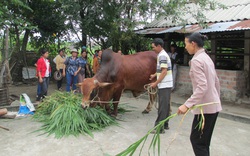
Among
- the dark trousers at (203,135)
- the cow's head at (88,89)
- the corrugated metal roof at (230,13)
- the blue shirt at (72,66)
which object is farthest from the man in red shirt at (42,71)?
the dark trousers at (203,135)

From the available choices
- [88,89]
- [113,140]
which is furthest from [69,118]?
[113,140]

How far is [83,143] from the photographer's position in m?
4.43

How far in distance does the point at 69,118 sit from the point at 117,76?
Answer: 54.9 inches

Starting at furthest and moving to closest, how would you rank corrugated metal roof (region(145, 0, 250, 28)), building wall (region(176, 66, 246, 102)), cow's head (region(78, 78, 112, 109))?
building wall (region(176, 66, 246, 102)), corrugated metal roof (region(145, 0, 250, 28)), cow's head (region(78, 78, 112, 109))

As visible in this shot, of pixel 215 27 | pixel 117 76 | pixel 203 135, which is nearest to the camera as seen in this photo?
pixel 203 135

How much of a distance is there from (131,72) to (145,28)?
454 cm

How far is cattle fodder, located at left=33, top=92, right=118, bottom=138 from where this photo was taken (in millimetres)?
4879

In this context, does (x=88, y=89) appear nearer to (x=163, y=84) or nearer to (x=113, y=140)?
(x=113, y=140)

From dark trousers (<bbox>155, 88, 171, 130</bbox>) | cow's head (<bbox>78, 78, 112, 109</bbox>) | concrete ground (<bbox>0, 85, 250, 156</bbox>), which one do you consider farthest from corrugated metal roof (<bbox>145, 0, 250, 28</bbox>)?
cow's head (<bbox>78, 78, 112, 109</bbox>)

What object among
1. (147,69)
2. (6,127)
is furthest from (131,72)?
(6,127)

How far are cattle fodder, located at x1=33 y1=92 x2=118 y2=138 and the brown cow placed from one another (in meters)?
0.30

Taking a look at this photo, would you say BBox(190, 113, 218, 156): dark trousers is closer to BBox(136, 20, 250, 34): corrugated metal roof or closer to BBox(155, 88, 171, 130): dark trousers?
BBox(155, 88, 171, 130): dark trousers

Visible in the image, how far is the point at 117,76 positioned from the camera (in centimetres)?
568

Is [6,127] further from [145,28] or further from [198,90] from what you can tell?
[145,28]
